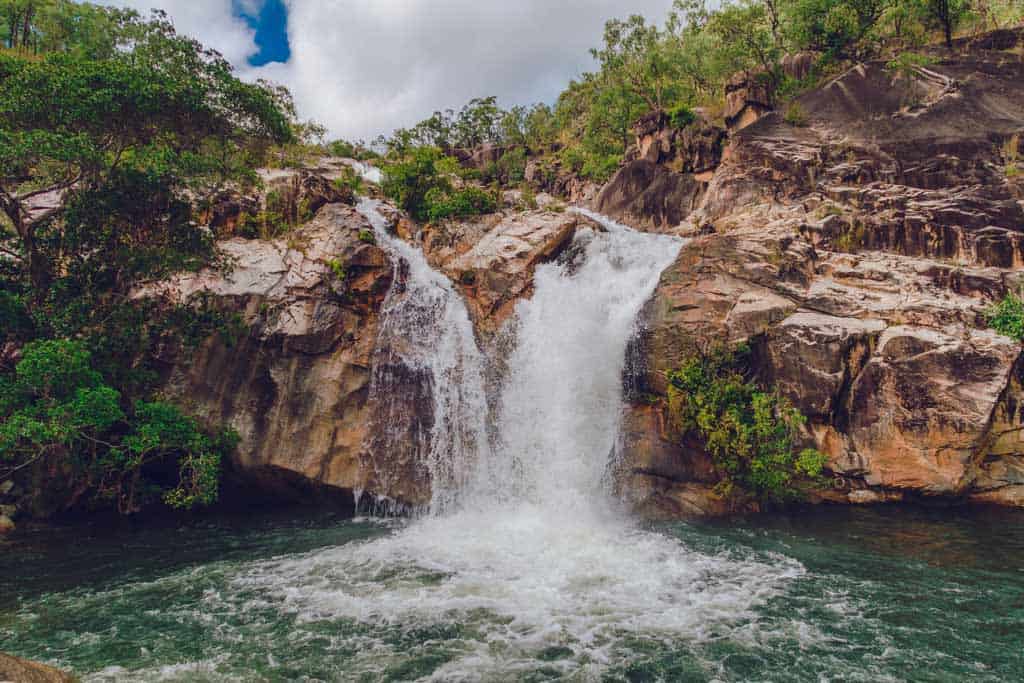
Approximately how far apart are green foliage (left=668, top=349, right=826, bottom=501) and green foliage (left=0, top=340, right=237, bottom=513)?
1335 cm

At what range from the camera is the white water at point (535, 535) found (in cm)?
925

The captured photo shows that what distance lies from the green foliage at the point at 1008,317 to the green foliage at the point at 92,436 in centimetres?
2217

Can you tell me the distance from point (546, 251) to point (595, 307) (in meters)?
3.16

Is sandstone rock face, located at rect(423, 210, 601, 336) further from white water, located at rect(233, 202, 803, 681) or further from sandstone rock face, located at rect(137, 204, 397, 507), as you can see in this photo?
sandstone rock face, located at rect(137, 204, 397, 507)

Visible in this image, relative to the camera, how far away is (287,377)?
689 inches

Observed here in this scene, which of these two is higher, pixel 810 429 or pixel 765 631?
pixel 810 429

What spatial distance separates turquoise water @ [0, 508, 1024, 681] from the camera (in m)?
8.14

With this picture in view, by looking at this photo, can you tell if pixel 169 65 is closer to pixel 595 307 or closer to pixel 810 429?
pixel 595 307

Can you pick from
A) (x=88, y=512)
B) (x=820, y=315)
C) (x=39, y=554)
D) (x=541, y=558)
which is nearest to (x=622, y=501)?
(x=541, y=558)

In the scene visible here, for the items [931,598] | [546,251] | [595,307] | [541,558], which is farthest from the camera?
[546,251]

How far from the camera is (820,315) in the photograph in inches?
652

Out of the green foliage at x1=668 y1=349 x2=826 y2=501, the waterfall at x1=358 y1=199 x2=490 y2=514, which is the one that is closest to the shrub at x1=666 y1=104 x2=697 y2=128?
the waterfall at x1=358 y1=199 x2=490 y2=514

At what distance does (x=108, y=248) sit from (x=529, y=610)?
15576mm

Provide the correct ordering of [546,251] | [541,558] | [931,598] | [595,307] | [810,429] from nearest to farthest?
[931,598]
[541,558]
[810,429]
[595,307]
[546,251]
